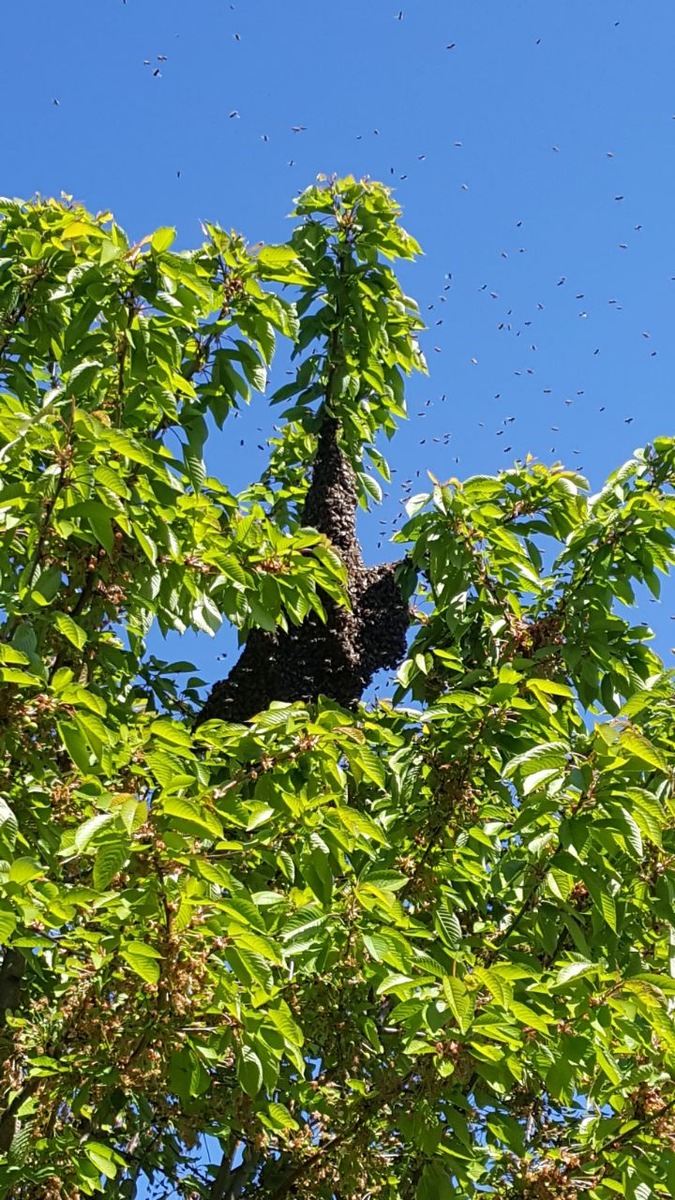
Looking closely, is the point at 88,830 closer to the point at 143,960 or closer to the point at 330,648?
the point at 143,960

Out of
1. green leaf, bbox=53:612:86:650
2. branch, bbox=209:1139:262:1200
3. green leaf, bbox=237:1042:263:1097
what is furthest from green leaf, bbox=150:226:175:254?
branch, bbox=209:1139:262:1200

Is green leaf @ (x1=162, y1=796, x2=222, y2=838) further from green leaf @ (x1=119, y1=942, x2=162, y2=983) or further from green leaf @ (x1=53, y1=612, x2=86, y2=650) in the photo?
green leaf @ (x1=53, y1=612, x2=86, y2=650)

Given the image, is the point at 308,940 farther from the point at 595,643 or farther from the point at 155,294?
the point at 155,294

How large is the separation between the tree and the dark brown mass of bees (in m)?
0.02

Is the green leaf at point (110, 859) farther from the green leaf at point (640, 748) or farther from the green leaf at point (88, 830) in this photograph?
the green leaf at point (640, 748)

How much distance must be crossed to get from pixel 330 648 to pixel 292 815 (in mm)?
1250

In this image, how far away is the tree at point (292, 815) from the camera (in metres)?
3.11

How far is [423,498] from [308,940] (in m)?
1.75

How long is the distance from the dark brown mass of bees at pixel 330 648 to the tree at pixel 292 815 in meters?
0.02

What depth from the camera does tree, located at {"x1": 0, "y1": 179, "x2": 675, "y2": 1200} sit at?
10.2ft

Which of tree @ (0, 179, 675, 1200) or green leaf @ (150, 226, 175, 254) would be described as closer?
tree @ (0, 179, 675, 1200)

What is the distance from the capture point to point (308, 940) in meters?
3.22

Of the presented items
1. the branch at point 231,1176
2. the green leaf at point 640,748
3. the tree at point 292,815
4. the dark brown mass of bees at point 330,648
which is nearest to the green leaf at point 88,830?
the tree at point 292,815

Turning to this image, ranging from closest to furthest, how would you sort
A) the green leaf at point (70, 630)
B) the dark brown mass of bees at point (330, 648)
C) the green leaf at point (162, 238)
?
the green leaf at point (70, 630), the green leaf at point (162, 238), the dark brown mass of bees at point (330, 648)
